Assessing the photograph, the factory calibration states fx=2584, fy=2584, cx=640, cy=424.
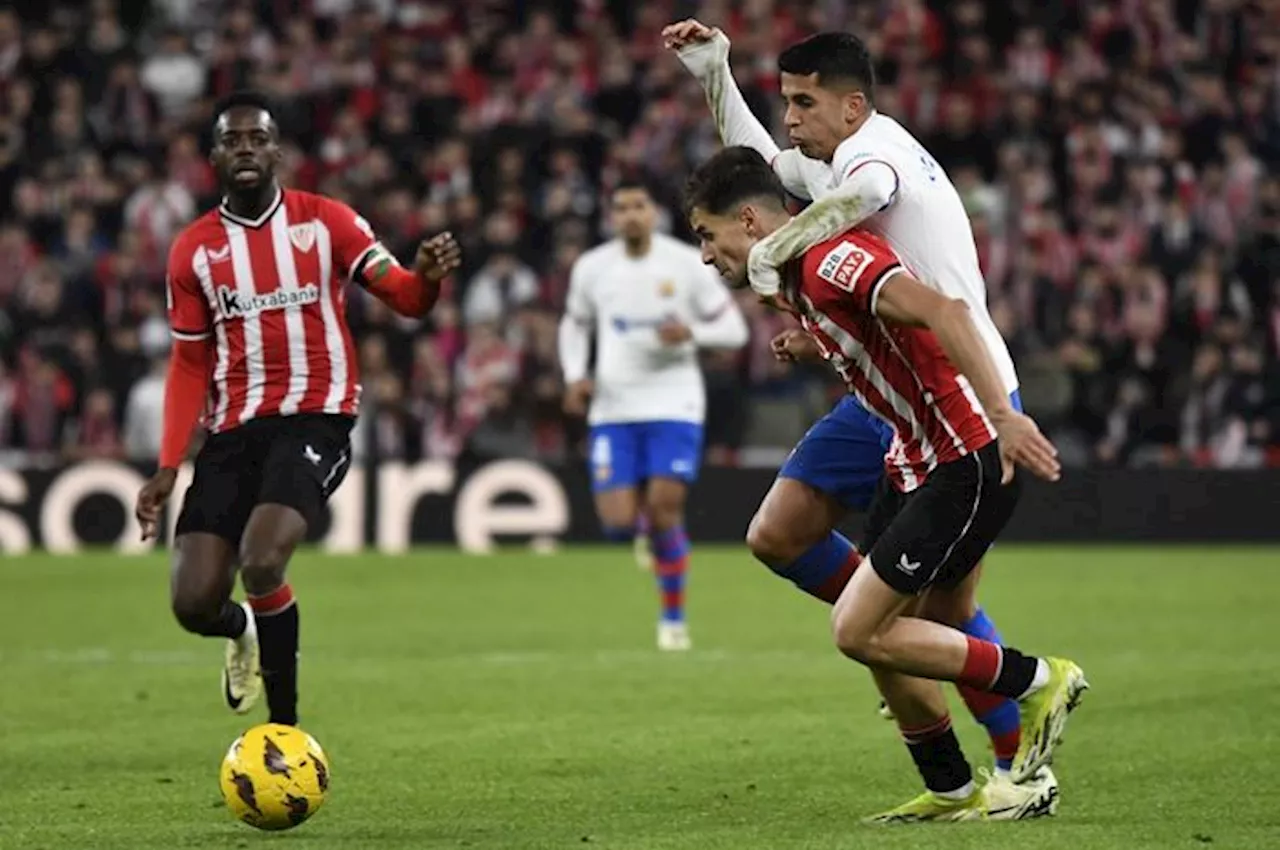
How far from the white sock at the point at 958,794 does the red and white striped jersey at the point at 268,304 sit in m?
2.92

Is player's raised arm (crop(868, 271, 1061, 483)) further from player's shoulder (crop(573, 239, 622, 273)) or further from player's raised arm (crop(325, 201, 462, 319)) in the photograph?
Result: player's shoulder (crop(573, 239, 622, 273))

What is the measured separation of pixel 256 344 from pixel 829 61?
2814mm

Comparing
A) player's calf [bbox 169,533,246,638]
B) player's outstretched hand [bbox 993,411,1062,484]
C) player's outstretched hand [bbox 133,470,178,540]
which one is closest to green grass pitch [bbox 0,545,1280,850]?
player's calf [bbox 169,533,246,638]

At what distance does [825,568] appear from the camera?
8.55m

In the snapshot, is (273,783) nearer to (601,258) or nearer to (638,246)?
(638,246)

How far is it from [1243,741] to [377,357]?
13179 mm

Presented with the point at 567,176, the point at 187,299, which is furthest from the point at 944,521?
the point at 567,176

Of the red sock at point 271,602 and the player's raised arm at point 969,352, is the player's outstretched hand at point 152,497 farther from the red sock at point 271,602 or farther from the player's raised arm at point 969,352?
the player's raised arm at point 969,352

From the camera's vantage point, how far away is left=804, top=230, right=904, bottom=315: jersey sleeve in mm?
7086

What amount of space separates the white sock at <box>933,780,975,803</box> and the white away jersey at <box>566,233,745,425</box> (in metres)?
6.84

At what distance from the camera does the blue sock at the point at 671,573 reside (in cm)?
1391

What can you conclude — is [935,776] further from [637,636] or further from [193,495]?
[637,636]

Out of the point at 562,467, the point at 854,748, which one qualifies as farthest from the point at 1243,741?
the point at 562,467

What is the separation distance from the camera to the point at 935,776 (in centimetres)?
779
